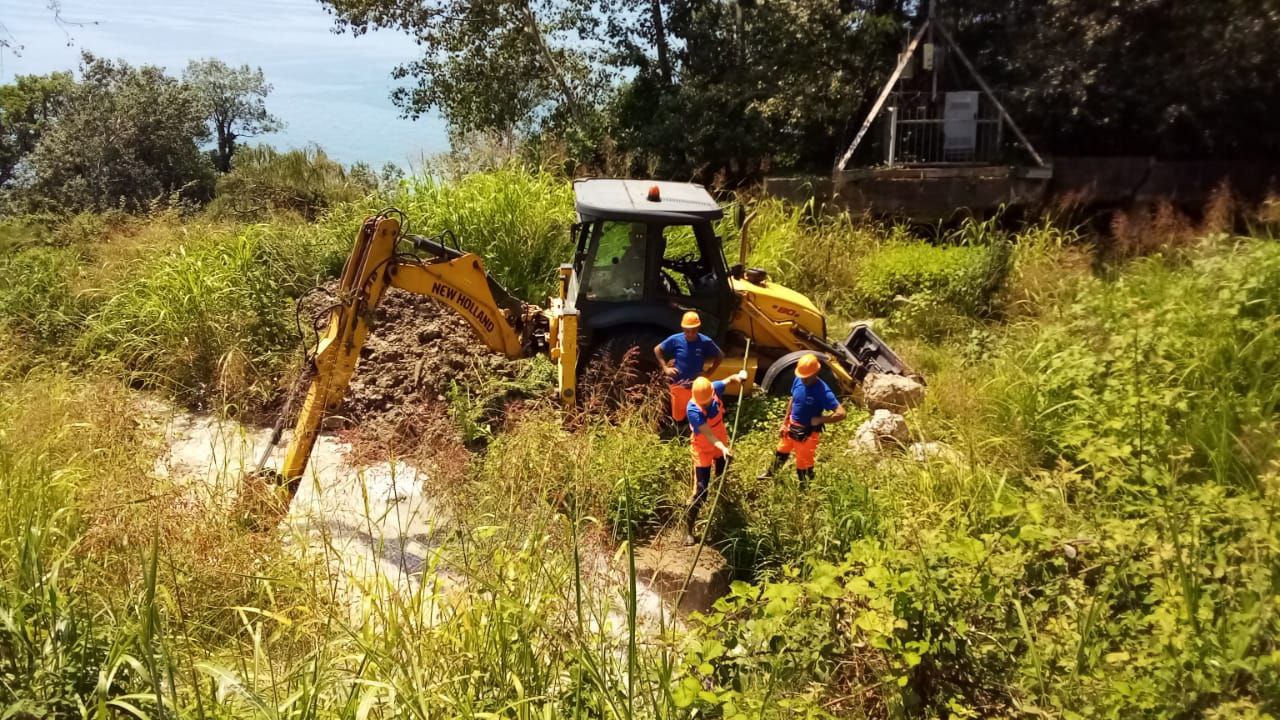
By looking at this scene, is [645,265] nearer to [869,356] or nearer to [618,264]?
[618,264]

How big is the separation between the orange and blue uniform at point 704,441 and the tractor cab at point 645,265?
116 centimetres

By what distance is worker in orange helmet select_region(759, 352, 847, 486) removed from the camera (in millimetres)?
4250

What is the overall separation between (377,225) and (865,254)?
238 inches

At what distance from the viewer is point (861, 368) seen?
595cm

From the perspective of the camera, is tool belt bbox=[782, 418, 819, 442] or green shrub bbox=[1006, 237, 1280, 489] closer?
green shrub bbox=[1006, 237, 1280, 489]

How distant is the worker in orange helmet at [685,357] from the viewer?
462cm

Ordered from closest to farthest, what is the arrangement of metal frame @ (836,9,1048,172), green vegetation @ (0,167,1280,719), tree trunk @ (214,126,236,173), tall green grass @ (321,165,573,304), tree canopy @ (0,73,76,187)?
green vegetation @ (0,167,1280,719)
tall green grass @ (321,165,573,304)
metal frame @ (836,9,1048,172)
tree canopy @ (0,73,76,187)
tree trunk @ (214,126,236,173)

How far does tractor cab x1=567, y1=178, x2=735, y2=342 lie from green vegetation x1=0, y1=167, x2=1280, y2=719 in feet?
2.45

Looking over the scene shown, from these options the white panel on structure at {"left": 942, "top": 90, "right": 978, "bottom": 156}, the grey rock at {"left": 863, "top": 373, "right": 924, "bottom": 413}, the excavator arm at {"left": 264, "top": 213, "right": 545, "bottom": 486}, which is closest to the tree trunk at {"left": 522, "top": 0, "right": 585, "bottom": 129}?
the white panel on structure at {"left": 942, "top": 90, "right": 978, "bottom": 156}

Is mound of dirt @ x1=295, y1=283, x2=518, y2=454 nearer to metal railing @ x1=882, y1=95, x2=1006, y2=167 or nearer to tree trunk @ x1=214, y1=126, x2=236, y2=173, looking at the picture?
metal railing @ x1=882, y1=95, x2=1006, y2=167

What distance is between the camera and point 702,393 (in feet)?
13.3

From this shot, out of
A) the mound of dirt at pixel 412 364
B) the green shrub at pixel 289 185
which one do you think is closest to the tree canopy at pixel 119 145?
the green shrub at pixel 289 185

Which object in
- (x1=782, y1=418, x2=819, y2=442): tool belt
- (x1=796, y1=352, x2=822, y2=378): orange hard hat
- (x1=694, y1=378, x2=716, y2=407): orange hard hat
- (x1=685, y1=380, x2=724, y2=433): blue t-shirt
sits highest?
(x1=796, y1=352, x2=822, y2=378): orange hard hat

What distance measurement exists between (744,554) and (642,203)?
2.36 meters
